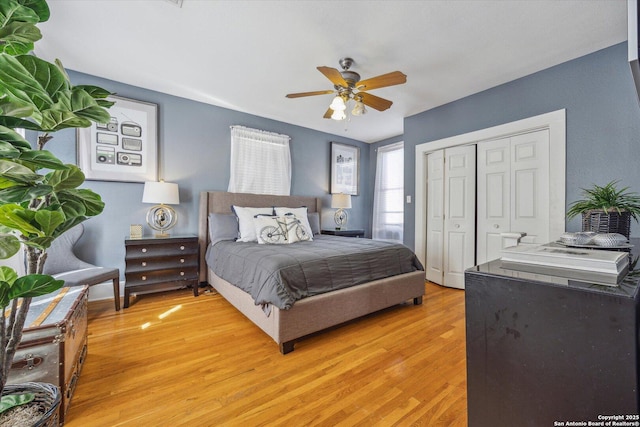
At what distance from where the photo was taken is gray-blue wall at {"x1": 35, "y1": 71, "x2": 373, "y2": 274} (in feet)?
9.57

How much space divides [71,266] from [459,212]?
4.46 meters

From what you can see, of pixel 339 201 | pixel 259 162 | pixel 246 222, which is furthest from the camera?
pixel 339 201

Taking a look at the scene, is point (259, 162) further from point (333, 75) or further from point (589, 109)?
point (589, 109)

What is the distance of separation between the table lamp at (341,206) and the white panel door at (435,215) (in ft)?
4.47

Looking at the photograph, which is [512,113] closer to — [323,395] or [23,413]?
[323,395]

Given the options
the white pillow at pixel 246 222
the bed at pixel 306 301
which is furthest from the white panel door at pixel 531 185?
the white pillow at pixel 246 222

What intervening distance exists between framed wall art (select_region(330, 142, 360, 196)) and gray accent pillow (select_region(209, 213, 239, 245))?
2.16 m

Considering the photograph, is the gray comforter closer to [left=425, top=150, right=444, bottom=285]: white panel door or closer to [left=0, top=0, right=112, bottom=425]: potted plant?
[left=425, top=150, right=444, bottom=285]: white panel door

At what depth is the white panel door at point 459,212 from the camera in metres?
3.33

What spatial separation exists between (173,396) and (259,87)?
9.92 ft

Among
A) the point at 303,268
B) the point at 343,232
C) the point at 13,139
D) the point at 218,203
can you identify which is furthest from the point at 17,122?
the point at 343,232

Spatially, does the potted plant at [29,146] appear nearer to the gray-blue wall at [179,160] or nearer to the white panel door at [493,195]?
the gray-blue wall at [179,160]

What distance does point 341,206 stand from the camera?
4559mm

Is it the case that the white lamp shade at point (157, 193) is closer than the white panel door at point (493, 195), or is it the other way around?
the white lamp shade at point (157, 193)
